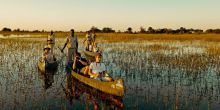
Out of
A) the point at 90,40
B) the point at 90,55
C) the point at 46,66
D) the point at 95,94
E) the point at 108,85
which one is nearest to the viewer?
the point at 108,85

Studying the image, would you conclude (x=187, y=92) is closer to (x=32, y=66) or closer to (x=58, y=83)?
(x=58, y=83)

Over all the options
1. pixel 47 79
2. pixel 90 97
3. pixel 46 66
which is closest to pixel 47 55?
pixel 46 66

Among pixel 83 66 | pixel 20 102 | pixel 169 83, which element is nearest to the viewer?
pixel 20 102

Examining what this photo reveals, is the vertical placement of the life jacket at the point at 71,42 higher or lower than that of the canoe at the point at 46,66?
higher

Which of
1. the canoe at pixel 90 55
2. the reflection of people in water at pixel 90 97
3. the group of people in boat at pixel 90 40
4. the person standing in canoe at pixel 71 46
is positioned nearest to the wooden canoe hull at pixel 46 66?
the person standing in canoe at pixel 71 46

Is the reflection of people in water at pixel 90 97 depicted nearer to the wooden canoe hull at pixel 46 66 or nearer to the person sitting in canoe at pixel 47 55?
the wooden canoe hull at pixel 46 66

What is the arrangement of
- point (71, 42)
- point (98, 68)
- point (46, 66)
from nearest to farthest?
point (98, 68), point (46, 66), point (71, 42)

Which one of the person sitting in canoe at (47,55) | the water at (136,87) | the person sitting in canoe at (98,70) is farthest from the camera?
the person sitting in canoe at (47,55)

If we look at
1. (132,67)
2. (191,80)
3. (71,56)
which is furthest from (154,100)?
(71,56)

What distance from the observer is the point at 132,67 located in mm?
20359

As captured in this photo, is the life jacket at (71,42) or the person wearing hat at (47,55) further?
the life jacket at (71,42)

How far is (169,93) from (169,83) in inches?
82.4

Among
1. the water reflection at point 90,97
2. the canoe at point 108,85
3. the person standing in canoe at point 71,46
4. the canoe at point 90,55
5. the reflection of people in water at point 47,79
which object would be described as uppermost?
the person standing in canoe at point 71,46

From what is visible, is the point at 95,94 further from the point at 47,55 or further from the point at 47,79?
the point at 47,55
